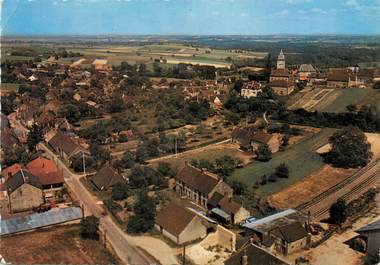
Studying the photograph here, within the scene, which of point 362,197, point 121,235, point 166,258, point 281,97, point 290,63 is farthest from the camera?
point 290,63

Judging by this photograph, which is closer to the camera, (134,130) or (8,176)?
(8,176)

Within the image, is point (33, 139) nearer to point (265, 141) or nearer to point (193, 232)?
point (265, 141)

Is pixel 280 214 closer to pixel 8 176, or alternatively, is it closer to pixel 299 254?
pixel 299 254

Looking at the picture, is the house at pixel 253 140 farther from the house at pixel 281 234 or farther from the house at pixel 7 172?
the house at pixel 7 172

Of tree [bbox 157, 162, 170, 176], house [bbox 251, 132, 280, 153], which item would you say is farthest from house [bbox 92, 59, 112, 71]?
tree [bbox 157, 162, 170, 176]

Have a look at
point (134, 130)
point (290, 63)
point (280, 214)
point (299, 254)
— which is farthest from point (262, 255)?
→ point (290, 63)

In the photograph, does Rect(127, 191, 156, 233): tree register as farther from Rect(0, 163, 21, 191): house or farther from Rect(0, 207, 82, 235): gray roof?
Rect(0, 163, 21, 191): house
